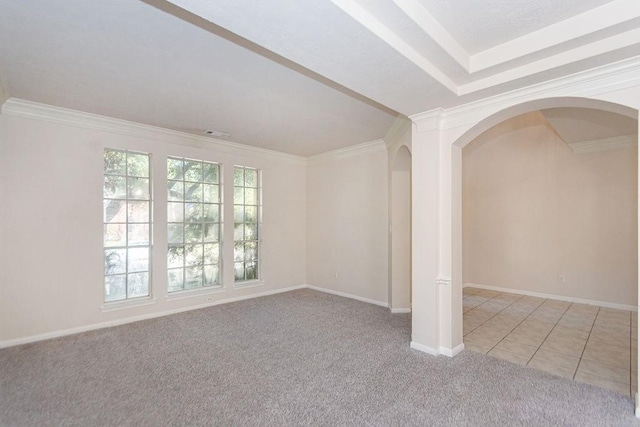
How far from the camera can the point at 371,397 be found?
2.52 metres

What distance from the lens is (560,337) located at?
147 inches

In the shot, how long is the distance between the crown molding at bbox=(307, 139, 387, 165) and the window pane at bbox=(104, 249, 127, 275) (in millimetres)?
3689

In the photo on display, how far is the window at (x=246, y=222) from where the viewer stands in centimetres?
569

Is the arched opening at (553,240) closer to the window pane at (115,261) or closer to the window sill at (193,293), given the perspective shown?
the window sill at (193,293)

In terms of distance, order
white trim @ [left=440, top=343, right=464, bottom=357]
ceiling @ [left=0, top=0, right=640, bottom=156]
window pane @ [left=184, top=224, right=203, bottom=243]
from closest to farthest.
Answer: ceiling @ [left=0, top=0, right=640, bottom=156]
white trim @ [left=440, top=343, right=464, bottom=357]
window pane @ [left=184, top=224, right=203, bottom=243]

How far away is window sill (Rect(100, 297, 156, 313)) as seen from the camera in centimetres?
422

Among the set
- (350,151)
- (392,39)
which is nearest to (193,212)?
(350,151)

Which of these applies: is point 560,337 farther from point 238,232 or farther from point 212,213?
point 212,213

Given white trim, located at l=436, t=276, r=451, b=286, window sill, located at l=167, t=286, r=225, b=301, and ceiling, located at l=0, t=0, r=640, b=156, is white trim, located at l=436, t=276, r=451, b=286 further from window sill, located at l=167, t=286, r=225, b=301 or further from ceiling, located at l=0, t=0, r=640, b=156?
window sill, located at l=167, t=286, r=225, b=301

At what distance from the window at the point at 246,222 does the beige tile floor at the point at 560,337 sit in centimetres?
366

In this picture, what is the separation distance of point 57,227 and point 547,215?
7.43 meters

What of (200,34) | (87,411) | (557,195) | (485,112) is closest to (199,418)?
(87,411)

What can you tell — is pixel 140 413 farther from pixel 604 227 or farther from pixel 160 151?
pixel 604 227

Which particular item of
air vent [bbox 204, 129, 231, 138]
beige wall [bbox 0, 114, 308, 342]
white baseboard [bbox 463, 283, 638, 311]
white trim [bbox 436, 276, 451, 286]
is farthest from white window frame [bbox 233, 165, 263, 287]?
white baseboard [bbox 463, 283, 638, 311]
